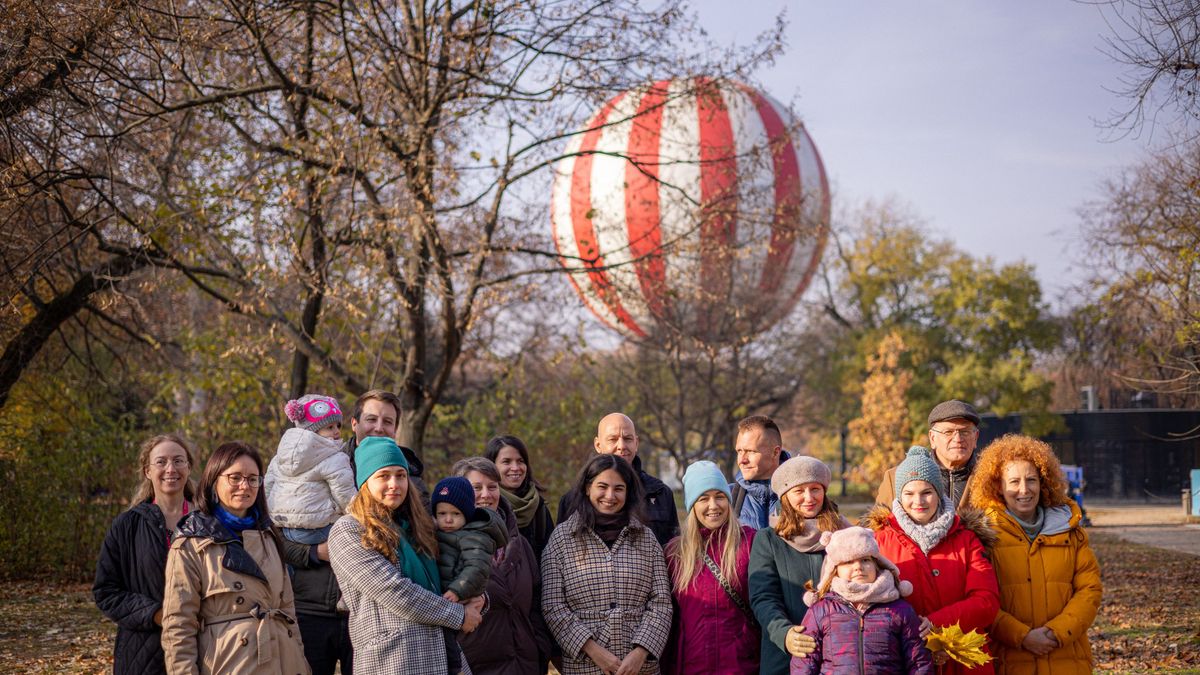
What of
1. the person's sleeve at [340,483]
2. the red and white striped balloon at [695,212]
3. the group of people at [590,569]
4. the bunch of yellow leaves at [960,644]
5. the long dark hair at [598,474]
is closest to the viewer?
the bunch of yellow leaves at [960,644]

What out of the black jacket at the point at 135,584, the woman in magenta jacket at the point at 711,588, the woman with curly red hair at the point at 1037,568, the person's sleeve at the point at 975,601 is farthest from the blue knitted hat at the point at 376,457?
the woman with curly red hair at the point at 1037,568

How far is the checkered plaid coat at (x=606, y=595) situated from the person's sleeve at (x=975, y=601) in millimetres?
1186

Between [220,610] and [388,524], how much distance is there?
0.76 metres

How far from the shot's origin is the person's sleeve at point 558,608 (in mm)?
4797

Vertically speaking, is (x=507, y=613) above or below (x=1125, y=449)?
below

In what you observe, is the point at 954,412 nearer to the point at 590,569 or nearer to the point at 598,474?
the point at 598,474

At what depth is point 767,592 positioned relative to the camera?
4.60 m

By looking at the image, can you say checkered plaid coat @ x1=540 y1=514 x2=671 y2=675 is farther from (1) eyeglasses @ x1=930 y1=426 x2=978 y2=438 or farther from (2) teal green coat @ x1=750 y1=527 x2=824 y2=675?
(1) eyeglasses @ x1=930 y1=426 x2=978 y2=438

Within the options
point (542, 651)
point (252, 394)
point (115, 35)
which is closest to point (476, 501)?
point (542, 651)

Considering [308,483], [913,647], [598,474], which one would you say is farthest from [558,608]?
[913,647]

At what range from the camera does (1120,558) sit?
15922 millimetres

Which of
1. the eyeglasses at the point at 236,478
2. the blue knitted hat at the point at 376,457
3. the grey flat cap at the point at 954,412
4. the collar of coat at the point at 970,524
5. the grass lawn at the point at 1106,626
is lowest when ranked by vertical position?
the grass lawn at the point at 1106,626

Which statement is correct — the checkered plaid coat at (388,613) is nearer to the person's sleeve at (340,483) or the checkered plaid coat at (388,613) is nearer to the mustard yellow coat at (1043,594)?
the person's sleeve at (340,483)

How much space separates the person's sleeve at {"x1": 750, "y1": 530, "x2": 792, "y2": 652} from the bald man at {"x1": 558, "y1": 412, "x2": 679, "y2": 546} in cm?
75
